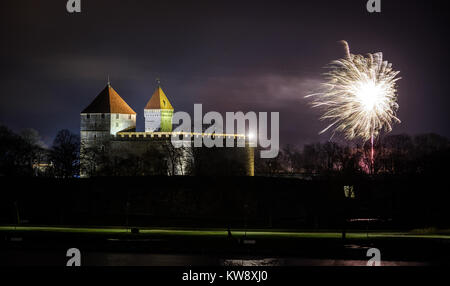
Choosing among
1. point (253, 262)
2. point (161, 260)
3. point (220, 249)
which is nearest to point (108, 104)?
point (220, 249)

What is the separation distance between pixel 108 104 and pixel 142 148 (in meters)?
7.34

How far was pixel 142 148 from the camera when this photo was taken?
238 feet

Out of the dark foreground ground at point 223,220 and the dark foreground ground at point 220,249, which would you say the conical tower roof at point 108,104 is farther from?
the dark foreground ground at point 220,249

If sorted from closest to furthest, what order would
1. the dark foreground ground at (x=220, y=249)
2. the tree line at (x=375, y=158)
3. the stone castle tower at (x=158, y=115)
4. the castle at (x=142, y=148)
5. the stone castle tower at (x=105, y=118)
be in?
the dark foreground ground at (x=220, y=249)
the tree line at (x=375, y=158)
the castle at (x=142, y=148)
the stone castle tower at (x=105, y=118)
the stone castle tower at (x=158, y=115)

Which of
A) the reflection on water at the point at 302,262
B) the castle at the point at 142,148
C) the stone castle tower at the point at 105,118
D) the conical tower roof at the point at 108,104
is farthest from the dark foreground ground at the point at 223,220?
the conical tower roof at the point at 108,104

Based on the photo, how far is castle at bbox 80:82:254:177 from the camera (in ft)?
218

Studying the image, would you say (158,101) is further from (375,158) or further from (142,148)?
(375,158)

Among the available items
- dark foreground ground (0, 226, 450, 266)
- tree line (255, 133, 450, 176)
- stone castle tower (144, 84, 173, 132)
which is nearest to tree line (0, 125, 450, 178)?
tree line (255, 133, 450, 176)

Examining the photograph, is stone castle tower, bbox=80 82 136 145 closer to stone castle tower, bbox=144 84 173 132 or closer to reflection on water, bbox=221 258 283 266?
stone castle tower, bbox=144 84 173 132

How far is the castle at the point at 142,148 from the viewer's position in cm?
6638

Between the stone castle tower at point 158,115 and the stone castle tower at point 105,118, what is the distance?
2861 mm
